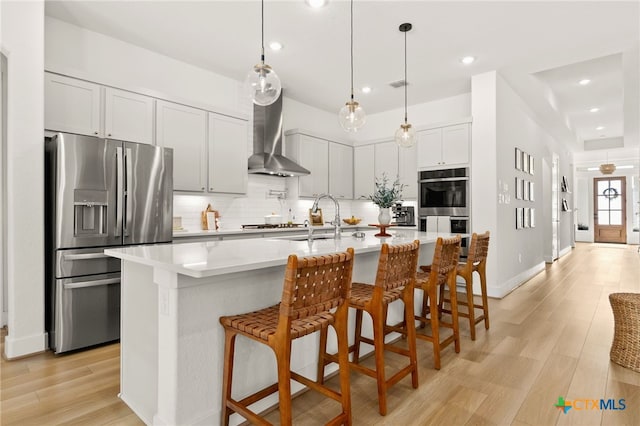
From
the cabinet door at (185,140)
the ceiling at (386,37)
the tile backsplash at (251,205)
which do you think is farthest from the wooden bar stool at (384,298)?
the tile backsplash at (251,205)

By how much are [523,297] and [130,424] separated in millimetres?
4740

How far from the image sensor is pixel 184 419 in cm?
178

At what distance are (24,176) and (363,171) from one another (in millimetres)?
5024

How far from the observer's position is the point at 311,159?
606 cm

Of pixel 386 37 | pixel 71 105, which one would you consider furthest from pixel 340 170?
pixel 71 105

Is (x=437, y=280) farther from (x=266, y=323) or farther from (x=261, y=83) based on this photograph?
(x=261, y=83)

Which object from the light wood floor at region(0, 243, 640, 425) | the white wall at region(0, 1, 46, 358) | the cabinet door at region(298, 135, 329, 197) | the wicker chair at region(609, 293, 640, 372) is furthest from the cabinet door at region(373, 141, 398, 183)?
the white wall at region(0, 1, 46, 358)

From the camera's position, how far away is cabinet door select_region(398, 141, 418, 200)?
19.4 feet


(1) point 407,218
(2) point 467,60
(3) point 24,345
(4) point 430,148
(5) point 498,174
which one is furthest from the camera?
(1) point 407,218

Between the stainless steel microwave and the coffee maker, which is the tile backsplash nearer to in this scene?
the coffee maker

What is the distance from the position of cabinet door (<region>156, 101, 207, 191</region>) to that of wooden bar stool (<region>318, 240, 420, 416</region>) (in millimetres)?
2728

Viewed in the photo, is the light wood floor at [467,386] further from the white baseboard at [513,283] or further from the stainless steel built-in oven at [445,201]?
the stainless steel built-in oven at [445,201]

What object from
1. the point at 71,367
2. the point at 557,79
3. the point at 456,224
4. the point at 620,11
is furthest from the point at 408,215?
the point at 71,367

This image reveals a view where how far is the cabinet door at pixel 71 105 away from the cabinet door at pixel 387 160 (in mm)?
4335
